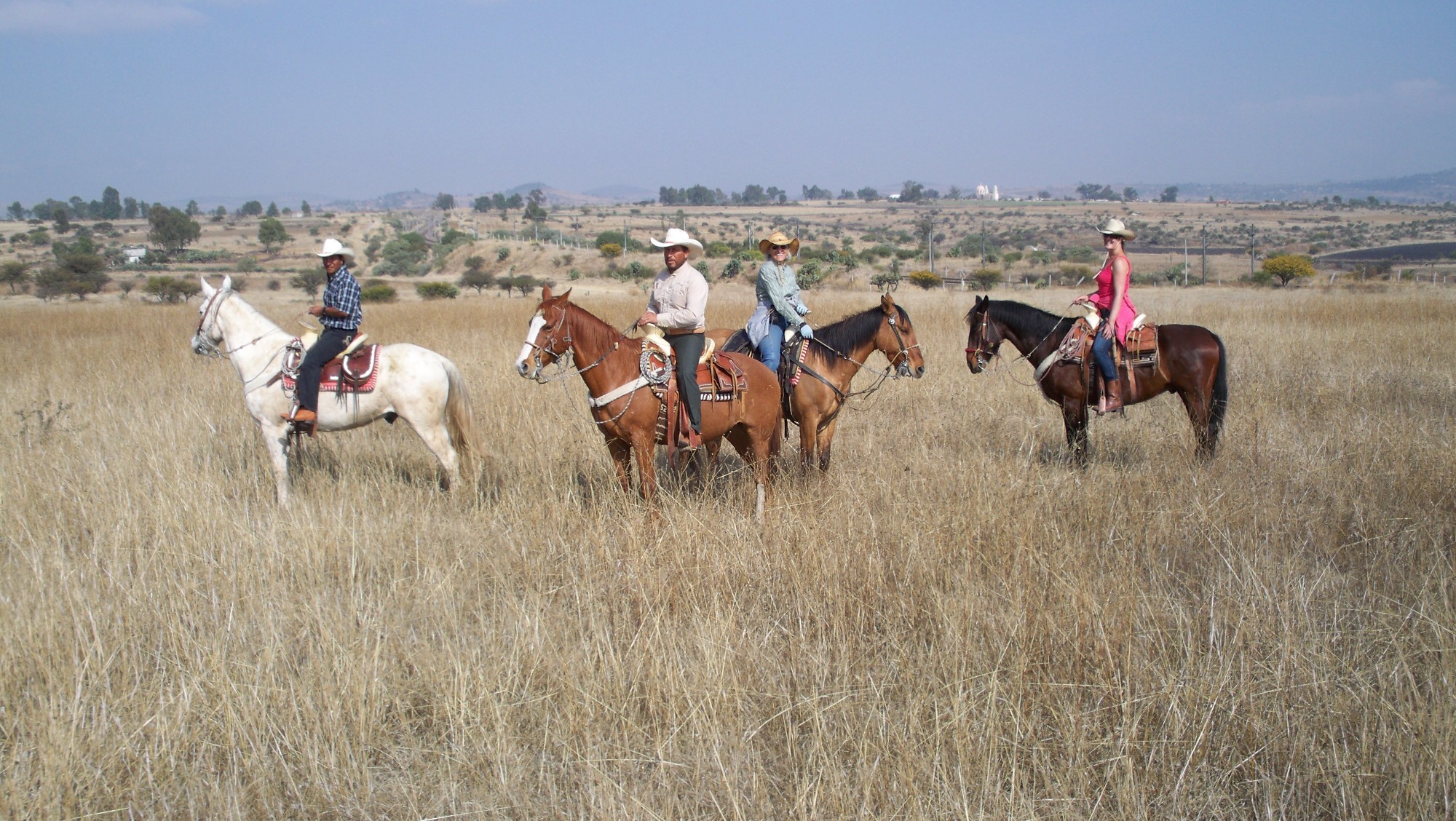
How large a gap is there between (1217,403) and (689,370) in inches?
210

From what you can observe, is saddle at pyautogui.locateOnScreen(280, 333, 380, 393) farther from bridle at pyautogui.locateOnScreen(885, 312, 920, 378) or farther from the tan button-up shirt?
bridle at pyautogui.locateOnScreen(885, 312, 920, 378)

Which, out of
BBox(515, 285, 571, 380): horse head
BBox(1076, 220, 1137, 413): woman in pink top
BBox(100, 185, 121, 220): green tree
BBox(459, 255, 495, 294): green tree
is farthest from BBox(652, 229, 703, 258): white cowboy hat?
BBox(100, 185, 121, 220): green tree

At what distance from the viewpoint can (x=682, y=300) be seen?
20.6 ft

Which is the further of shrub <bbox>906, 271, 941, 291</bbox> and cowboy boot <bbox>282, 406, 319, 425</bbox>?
shrub <bbox>906, 271, 941, 291</bbox>

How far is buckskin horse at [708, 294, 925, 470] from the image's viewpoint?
7.60 meters

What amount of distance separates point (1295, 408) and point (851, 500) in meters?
7.06

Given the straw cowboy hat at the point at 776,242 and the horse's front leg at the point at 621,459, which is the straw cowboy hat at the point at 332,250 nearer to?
the horse's front leg at the point at 621,459

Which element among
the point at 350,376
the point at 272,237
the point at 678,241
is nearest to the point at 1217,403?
the point at 678,241

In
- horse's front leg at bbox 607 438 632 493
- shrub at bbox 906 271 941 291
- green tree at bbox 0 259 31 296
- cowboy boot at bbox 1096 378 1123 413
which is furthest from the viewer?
shrub at bbox 906 271 941 291

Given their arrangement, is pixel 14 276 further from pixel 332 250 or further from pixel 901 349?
pixel 901 349

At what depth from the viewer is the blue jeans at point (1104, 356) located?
777 cm

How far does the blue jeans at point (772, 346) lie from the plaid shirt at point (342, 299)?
11.9 ft

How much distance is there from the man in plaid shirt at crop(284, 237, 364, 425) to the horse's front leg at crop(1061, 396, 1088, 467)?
22.3 ft

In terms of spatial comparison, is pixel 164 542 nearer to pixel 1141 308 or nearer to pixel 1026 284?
pixel 1141 308
